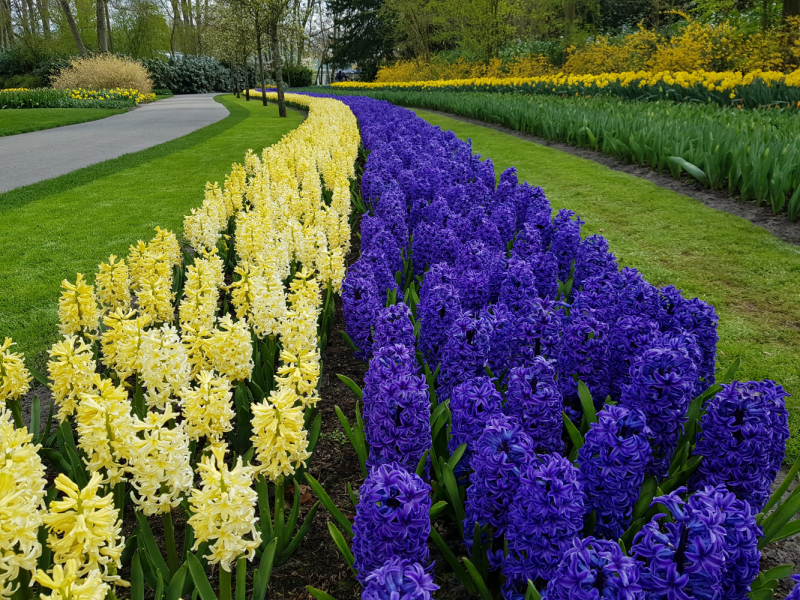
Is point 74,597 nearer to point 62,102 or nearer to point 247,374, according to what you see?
point 247,374

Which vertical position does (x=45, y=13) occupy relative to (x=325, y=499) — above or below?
above

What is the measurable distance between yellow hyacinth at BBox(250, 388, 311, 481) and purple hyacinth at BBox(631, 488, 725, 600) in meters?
1.11

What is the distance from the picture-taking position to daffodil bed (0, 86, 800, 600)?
4.71 ft

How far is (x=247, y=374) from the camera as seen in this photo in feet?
8.62

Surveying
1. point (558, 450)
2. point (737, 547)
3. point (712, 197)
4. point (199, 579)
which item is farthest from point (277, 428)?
point (712, 197)

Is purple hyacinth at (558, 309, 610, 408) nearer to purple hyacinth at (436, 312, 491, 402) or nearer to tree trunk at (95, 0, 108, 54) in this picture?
purple hyacinth at (436, 312, 491, 402)

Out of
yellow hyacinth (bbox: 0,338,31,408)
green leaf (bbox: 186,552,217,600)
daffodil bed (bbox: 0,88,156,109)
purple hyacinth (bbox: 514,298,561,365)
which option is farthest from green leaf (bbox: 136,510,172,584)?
daffodil bed (bbox: 0,88,156,109)

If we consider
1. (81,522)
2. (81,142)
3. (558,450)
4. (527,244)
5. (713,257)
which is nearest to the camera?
(81,522)

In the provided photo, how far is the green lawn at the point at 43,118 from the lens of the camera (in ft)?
56.2

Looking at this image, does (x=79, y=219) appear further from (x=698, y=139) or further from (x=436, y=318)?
(x=698, y=139)

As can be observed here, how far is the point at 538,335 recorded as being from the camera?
259 centimetres

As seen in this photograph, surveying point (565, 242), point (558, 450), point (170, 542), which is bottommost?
point (170, 542)

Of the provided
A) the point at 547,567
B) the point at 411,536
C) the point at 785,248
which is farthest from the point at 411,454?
the point at 785,248

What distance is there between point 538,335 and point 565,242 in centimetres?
177
